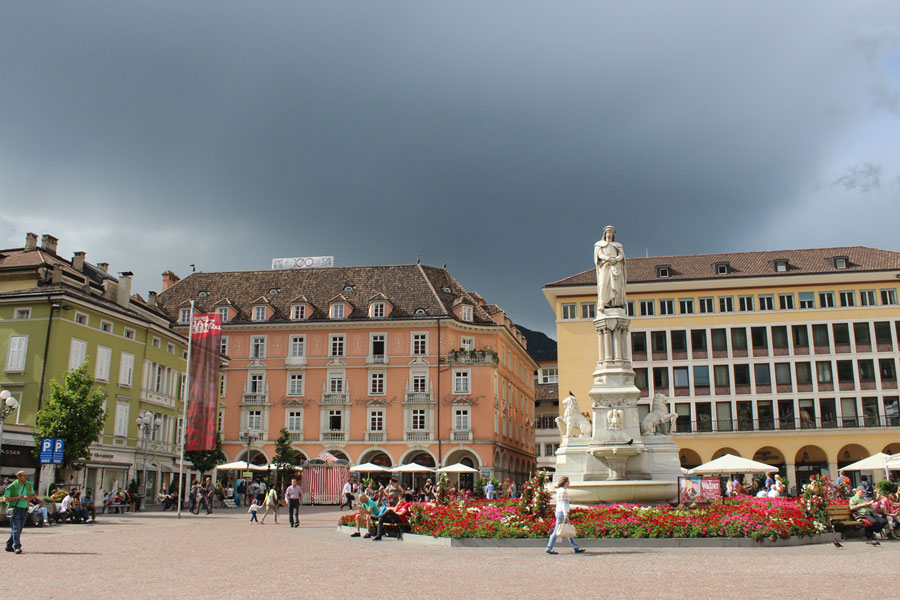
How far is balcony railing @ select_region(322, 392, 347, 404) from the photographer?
5988 cm

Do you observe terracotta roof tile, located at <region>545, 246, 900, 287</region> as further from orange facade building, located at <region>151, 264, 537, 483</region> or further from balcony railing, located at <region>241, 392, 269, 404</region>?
balcony railing, located at <region>241, 392, 269, 404</region>

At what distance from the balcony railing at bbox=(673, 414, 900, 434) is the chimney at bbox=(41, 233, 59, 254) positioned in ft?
137

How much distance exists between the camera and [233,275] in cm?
6788

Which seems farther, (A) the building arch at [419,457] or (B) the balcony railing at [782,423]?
(A) the building arch at [419,457]

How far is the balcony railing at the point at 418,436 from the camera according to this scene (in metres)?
58.3

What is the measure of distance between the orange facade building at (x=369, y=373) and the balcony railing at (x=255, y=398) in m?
0.07

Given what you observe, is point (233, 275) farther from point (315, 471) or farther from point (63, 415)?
point (63, 415)

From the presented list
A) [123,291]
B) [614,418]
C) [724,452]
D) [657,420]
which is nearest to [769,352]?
[724,452]

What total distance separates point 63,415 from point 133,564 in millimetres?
20500

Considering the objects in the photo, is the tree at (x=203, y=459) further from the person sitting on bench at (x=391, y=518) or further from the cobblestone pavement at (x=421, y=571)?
the person sitting on bench at (x=391, y=518)

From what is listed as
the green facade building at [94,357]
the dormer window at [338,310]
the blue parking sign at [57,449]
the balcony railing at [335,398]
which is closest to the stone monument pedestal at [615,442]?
the blue parking sign at [57,449]

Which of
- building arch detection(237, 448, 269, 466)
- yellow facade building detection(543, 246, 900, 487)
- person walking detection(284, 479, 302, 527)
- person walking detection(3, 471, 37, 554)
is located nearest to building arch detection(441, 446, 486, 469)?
yellow facade building detection(543, 246, 900, 487)

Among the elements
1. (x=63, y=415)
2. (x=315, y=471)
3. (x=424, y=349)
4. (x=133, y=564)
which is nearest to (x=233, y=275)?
(x=424, y=349)

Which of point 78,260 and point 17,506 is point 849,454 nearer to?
point 78,260
